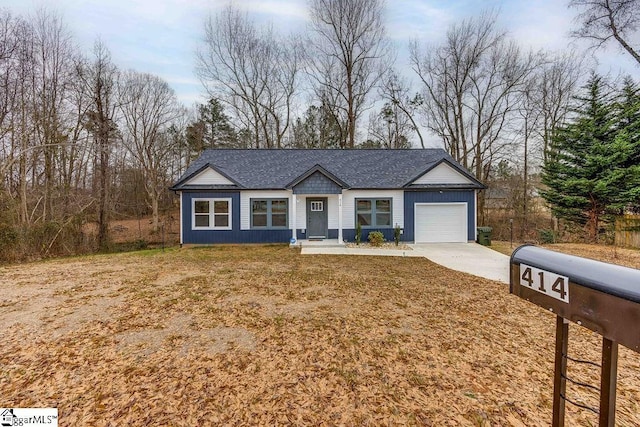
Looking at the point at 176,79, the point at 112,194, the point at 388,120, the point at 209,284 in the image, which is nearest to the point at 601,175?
the point at 388,120

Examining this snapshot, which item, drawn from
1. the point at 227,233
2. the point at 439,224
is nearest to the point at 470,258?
the point at 439,224

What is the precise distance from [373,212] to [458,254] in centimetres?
406

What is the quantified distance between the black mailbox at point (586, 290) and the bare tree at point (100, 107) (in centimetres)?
1850

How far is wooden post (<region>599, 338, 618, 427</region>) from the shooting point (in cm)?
151

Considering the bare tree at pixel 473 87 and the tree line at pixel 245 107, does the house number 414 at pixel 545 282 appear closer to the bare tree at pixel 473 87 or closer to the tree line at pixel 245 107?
the tree line at pixel 245 107

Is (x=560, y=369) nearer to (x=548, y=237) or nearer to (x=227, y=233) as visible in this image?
(x=227, y=233)

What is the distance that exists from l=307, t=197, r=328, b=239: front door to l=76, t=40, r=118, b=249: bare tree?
11.1 meters

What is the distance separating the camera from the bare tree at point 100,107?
15695mm

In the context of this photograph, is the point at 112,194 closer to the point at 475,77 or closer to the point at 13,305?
the point at 13,305

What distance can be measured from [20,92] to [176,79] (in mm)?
10509

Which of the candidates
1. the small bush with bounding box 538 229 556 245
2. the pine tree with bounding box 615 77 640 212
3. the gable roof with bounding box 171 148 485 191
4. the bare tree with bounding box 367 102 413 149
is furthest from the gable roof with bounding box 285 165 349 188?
the bare tree with bounding box 367 102 413 149

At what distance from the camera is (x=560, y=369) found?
6.28 ft

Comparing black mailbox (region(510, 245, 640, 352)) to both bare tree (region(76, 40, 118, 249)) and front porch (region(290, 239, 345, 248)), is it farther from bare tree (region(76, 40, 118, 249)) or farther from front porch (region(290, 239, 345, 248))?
bare tree (region(76, 40, 118, 249))

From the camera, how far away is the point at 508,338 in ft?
13.2
